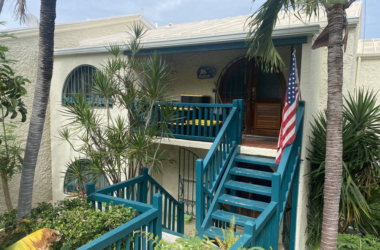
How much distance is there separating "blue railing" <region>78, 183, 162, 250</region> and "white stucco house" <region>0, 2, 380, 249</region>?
243 centimetres

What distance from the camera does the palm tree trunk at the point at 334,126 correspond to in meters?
3.53

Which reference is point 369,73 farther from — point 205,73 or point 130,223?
point 130,223

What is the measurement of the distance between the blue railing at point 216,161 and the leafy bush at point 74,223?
3.64 ft

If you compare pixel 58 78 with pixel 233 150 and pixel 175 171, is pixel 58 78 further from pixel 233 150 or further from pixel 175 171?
pixel 233 150

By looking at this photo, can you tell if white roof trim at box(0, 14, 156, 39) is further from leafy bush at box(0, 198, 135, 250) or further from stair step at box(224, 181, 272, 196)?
stair step at box(224, 181, 272, 196)

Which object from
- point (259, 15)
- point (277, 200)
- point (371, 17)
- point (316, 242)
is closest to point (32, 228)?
point (277, 200)

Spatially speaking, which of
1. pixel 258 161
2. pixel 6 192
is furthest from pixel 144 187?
pixel 6 192

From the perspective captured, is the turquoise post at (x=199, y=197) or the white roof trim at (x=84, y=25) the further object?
the white roof trim at (x=84, y=25)

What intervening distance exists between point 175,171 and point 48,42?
5.11 meters

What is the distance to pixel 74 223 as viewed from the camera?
140 inches

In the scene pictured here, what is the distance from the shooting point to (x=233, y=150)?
539 cm

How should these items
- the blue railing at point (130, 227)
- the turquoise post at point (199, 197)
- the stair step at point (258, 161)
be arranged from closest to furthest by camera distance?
the blue railing at point (130, 227), the turquoise post at point (199, 197), the stair step at point (258, 161)

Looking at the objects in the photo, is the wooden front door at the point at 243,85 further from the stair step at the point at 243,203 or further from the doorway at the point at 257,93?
the stair step at the point at 243,203

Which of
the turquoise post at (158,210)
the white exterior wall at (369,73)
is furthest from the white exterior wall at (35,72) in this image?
the white exterior wall at (369,73)
